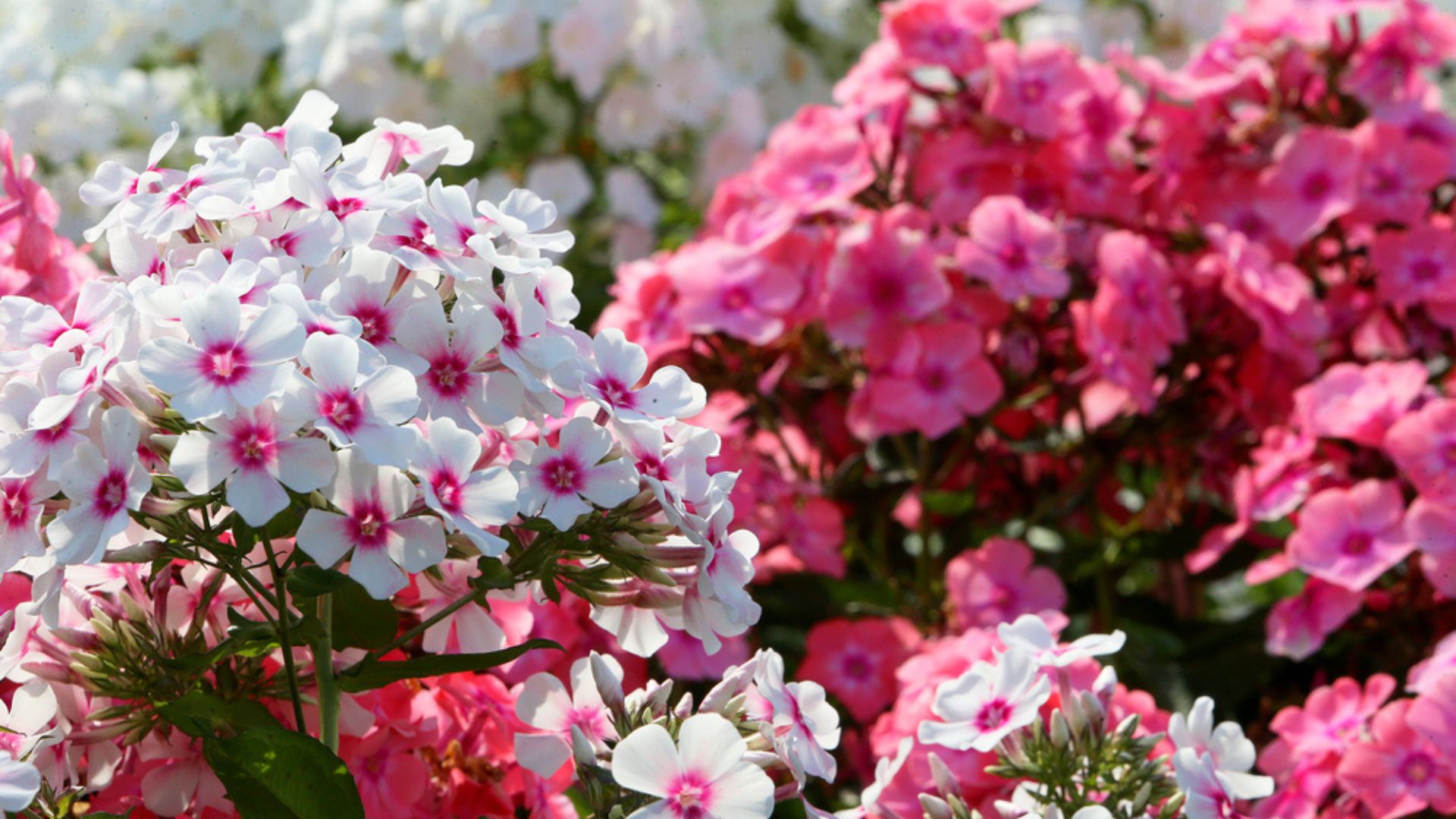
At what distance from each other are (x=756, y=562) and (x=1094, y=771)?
0.53m

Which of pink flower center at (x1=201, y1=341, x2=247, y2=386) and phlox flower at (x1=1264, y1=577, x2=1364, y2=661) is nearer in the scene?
pink flower center at (x1=201, y1=341, x2=247, y2=386)

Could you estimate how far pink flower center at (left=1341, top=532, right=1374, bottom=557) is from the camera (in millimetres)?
1190

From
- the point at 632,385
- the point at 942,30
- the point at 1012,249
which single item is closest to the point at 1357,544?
the point at 1012,249

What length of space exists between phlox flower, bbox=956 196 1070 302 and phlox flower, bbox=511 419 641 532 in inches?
29.4

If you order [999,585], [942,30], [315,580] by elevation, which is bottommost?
[999,585]

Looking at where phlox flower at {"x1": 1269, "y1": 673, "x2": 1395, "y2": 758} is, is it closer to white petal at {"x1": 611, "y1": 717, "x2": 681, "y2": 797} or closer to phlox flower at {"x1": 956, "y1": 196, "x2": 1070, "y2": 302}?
phlox flower at {"x1": 956, "y1": 196, "x2": 1070, "y2": 302}

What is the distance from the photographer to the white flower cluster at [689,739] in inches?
25.0

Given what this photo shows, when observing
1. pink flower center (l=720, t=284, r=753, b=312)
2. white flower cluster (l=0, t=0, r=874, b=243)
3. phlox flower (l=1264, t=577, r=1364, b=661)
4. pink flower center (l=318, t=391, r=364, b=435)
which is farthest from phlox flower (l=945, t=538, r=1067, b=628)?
white flower cluster (l=0, t=0, r=874, b=243)

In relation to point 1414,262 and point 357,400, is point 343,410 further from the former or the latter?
point 1414,262

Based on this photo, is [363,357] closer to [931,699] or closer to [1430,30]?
[931,699]

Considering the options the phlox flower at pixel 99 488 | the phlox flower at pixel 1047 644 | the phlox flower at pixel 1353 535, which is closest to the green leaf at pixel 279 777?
the phlox flower at pixel 99 488

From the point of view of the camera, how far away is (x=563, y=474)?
2.14 feet

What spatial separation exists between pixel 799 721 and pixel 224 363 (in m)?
0.31

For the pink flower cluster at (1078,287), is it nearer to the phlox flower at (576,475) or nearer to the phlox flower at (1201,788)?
the phlox flower at (1201,788)
